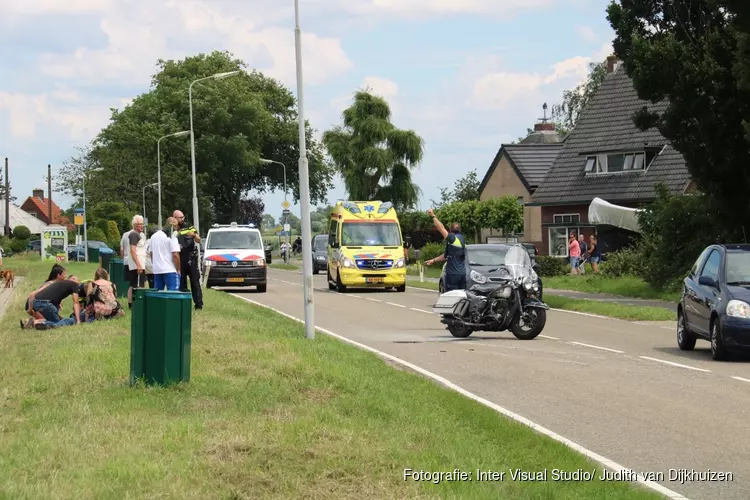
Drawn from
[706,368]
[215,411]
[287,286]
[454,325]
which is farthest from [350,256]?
[215,411]

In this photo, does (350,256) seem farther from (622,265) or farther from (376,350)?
(376,350)

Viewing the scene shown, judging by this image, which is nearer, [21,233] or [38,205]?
[21,233]

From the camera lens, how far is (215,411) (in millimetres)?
10008

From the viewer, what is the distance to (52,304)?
2053cm

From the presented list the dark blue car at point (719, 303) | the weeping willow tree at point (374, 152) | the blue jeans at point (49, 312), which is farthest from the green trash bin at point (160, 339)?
the weeping willow tree at point (374, 152)

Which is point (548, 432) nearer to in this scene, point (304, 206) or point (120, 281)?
point (304, 206)

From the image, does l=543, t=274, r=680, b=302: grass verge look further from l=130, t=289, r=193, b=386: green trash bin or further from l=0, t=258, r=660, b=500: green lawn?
l=130, t=289, r=193, b=386: green trash bin

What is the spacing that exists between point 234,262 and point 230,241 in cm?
111

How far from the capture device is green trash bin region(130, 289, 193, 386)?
1134 cm

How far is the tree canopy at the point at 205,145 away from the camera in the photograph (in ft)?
269

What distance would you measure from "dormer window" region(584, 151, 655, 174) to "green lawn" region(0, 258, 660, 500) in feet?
153

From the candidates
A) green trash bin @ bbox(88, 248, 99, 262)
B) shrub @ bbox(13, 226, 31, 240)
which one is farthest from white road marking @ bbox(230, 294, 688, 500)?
shrub @ bbox(13, 226, 31, 240)

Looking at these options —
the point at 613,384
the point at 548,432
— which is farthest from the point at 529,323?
the point at 548,432

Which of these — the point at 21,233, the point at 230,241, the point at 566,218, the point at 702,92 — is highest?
the point at 702,92
